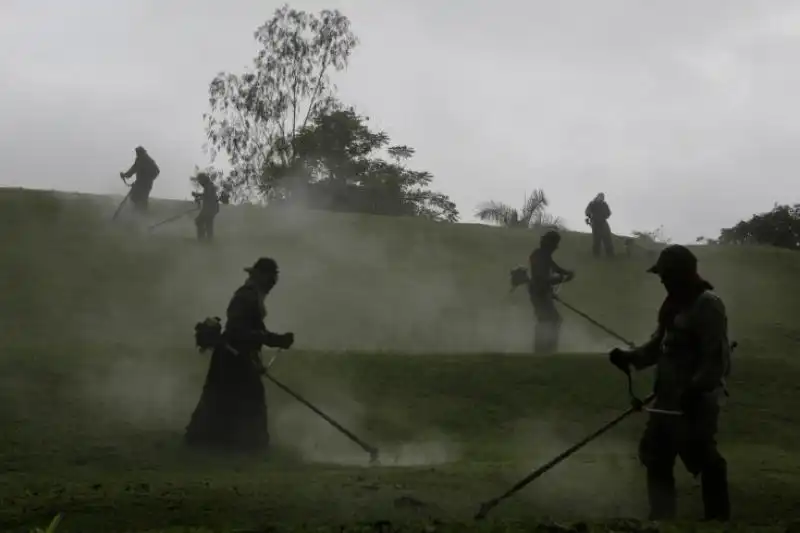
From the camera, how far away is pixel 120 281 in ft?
81.2

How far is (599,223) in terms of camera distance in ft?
101

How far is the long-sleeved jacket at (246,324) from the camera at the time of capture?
441 inches

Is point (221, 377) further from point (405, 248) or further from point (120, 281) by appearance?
point (405, 248)

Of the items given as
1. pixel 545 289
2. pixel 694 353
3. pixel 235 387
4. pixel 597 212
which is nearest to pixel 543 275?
pixel 545 289

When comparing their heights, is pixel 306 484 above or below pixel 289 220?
below

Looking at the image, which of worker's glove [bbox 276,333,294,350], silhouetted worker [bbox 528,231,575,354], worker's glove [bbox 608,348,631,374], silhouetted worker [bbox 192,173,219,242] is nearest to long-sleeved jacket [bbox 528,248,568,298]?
silhouetted worker [bbox 528,231,575,354]

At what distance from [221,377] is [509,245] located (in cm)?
2300

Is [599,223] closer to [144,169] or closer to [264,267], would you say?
[144,169]

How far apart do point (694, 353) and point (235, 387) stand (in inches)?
203

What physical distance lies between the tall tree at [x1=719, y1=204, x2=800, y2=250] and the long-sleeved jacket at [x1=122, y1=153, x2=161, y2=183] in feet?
108

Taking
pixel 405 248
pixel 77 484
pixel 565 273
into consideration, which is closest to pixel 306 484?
pixel 77 484

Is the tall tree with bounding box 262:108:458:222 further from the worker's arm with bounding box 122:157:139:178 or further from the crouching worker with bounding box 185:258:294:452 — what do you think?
the crouching worker with bounding box 185:258:294:452

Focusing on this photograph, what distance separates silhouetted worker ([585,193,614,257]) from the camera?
29516 mm

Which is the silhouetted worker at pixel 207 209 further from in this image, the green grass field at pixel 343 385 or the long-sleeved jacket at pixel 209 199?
the green grass field at pixel 343 385
